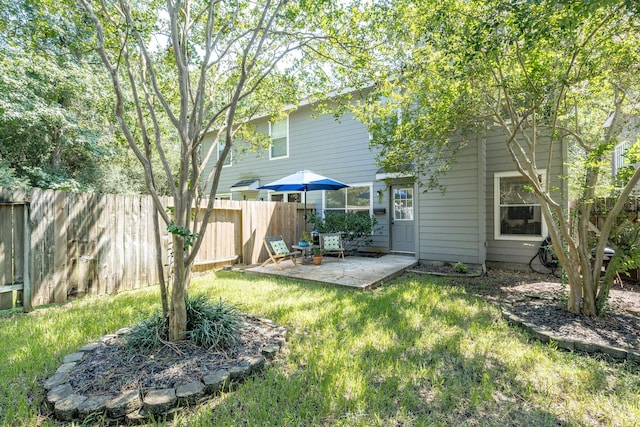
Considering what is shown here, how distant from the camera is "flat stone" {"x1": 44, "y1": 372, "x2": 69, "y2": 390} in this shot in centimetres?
218

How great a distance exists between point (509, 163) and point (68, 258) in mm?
8611

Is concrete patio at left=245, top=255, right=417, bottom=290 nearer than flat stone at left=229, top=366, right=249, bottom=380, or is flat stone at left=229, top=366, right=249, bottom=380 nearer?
flat stone at left=229, top=366, right=249, bottom=380

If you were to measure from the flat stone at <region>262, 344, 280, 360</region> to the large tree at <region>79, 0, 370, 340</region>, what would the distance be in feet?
2.68

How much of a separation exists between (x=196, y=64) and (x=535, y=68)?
175 inches

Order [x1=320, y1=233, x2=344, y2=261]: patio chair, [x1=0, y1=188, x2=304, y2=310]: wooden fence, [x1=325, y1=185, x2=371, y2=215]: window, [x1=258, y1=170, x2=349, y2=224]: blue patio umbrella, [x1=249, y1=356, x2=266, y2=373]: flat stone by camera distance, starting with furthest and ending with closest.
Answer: [x1=325, y1=185, x2=371, y2=215]: window, [x1=320, y1=233, x2=344, y2=261]: patio chair, [x1=258, y1=170, x2=349, y2=224]: blue patio umbrella, [x1=0, y1=188, x2=304, y2=310]: wooden fence, [x1=249, y1=356, x2=266, y2=373]: flat stone

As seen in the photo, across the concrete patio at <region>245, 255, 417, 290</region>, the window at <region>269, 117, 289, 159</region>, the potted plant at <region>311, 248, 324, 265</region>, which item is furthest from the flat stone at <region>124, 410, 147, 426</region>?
the window at <region>269, 117, 289, 159</region>

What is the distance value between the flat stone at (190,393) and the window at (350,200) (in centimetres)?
758

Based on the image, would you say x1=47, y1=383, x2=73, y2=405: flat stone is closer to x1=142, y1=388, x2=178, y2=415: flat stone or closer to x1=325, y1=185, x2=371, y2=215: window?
x1=142, y1=388, x2=178, y2=415: flat stone

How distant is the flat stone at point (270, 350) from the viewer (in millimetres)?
2740

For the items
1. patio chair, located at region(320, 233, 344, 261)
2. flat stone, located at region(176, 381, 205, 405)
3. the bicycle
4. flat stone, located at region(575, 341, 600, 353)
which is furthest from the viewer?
patio chair, located at region(320, 233, 344, 261)

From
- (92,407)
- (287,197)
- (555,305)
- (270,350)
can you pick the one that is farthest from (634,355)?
(287,197)

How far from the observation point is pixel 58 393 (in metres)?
2.09

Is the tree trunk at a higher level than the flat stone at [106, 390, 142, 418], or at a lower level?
higher

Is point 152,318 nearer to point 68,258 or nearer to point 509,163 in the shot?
point 68,258
